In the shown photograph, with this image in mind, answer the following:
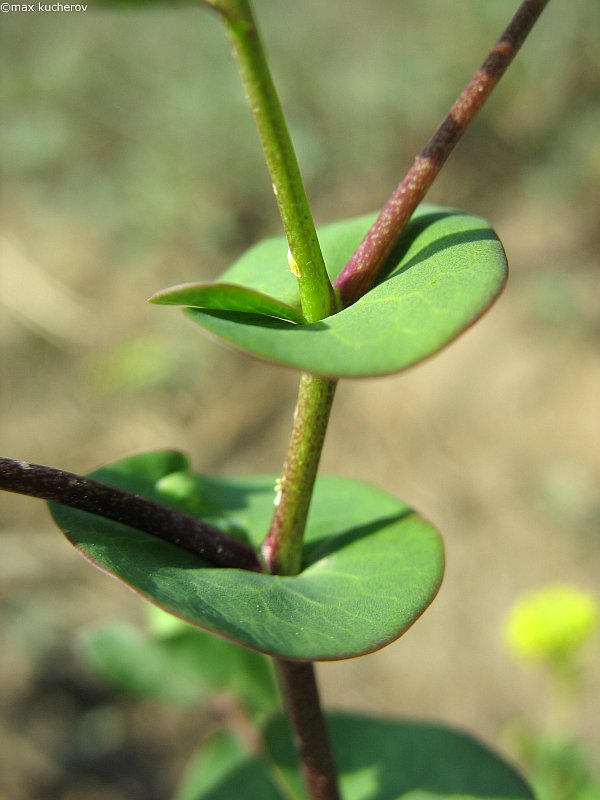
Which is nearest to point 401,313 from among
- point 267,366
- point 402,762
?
point 402,762

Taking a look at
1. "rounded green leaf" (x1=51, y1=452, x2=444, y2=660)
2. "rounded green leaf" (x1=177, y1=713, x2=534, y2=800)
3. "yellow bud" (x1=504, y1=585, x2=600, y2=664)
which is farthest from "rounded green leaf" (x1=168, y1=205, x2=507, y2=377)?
"yellow bud" (x1=504, y1=585, x2=600, y2=664)

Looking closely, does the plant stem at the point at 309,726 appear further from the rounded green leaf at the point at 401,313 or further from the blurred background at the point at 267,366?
the blurred background at the point at 267,366

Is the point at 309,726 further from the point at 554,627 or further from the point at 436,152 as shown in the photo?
the point at 554,627

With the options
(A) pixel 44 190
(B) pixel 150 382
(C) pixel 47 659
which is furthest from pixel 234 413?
(A) pixel 44 190

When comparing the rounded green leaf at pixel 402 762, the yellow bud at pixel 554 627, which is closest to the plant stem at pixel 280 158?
the rounded green leaf at pixel 402 762

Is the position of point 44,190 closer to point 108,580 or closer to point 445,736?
point 108,580
